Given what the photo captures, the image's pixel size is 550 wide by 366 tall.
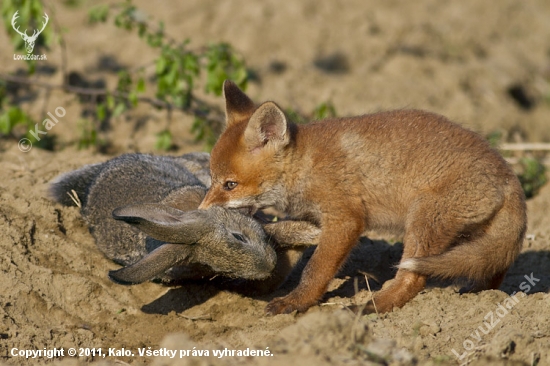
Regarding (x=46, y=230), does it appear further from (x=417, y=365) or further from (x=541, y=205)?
(x=541, y=205)

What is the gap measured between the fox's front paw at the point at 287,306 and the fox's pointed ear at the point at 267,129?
1.38 m

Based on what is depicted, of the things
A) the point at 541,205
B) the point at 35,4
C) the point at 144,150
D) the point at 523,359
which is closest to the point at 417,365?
the point at 523,359

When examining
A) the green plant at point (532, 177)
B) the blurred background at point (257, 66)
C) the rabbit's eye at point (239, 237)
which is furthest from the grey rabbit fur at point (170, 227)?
the green plant at point (532, 177)

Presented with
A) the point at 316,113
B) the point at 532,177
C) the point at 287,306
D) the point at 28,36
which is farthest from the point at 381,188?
the point at 28,36

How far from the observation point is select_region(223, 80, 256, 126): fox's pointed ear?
6.44 metres

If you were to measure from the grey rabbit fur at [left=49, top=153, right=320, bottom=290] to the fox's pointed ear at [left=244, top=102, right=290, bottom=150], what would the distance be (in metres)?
0.69

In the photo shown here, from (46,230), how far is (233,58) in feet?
12.5

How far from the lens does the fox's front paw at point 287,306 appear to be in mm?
5781

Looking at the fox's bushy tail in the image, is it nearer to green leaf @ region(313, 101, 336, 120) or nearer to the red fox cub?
the red fox cub

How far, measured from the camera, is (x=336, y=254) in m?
5.77

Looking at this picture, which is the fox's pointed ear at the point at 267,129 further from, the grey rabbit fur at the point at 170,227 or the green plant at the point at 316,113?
the green plant at the point at 316,113

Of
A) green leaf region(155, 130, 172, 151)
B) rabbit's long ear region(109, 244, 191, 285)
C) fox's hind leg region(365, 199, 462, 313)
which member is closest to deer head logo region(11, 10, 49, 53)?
green leaf region(155, 130, 172, 151)

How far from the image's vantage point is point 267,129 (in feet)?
19.4

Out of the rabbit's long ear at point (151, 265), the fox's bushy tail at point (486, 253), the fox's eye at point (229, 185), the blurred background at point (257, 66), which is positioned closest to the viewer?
the rabbit's long ear at point (151, 265)
